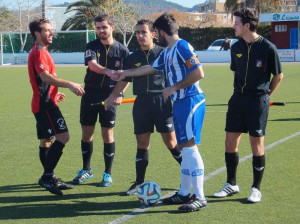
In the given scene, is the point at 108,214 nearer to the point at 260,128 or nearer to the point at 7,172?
the point at 260,128

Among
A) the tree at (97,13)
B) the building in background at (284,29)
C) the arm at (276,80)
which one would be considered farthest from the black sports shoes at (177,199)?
the tree at (97,13)

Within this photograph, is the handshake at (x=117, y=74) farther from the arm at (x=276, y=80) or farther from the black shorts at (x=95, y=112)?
the arm at (x=276, y=80)

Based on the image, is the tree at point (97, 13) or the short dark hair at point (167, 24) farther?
the tree at point (97, 13)

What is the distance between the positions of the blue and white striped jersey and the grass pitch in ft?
4.38

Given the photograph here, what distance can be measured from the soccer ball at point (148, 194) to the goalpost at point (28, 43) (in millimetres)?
40183

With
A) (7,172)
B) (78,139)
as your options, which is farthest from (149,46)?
(78,139)

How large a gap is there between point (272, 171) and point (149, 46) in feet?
8.46

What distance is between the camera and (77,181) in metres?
7.36

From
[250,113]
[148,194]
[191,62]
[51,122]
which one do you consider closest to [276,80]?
[250,113]

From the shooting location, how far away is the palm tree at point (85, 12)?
58188 millimetres

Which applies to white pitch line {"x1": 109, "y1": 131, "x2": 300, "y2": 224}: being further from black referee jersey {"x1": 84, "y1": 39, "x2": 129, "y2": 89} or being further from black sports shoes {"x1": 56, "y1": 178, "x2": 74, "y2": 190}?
black referee jersey {"x1": 84, "y1": 39, "x2": 129, "y2": 89}

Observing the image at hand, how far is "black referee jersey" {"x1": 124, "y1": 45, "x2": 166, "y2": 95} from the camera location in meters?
6.85

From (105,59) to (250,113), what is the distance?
7.12 ft

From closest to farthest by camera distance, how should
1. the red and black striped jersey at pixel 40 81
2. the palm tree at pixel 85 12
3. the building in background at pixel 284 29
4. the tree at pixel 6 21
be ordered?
the red and black striped jersey at pixel 40 81 < the building in background at pixel 284 29 < the palm tree at pixel 85 12 < the tree at pixel 6 21
